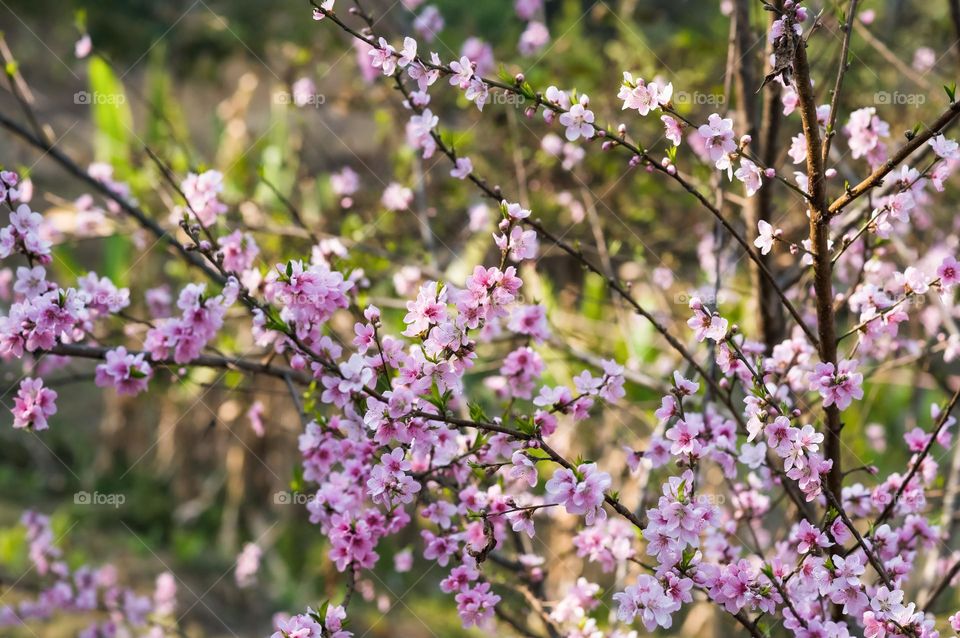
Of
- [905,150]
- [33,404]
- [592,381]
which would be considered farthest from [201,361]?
[905,150]

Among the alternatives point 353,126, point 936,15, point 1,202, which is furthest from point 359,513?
point 353,126

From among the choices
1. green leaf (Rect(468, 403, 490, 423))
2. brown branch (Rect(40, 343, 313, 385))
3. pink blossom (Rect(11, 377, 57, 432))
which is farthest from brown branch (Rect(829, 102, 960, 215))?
pink blossom (Rect(11, 377, 57, 432))

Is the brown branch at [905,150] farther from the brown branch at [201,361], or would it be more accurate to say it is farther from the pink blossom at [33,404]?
the pink blossom at [33,404]

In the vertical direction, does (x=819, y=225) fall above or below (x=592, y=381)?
above

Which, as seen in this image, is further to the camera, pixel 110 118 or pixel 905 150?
pixel 110 118

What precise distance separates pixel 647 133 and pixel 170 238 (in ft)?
10.3

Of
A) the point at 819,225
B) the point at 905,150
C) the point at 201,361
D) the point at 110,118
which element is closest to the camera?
A: the point at 905,150

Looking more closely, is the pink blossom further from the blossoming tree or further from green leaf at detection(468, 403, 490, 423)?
green leaf at detection(468, 403, 490, 423)

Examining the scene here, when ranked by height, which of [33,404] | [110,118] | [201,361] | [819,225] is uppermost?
[110,118]

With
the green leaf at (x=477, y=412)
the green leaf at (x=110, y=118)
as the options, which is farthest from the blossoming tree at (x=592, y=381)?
the green leaf at (x=110, y=118)

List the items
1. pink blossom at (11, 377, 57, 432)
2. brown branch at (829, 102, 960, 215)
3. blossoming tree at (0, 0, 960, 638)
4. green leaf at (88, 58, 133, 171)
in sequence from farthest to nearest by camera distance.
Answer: green leaf at (88, 58, 133, 171), pink blossom at (11, 377, 57, 432), blossoming tree at (0, 0, 960, 638), brown branch at (829, 102, 960, 215)

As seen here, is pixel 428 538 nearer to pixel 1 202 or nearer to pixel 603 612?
pixel 1 202

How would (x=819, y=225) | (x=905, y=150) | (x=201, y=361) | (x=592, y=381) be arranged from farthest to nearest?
1. (x=201, y=361)
2. (x=592, y=381)
3. (x=819, y=225)
4. (x=905, y=150)

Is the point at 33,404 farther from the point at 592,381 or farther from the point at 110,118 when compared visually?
the point at 110,118
